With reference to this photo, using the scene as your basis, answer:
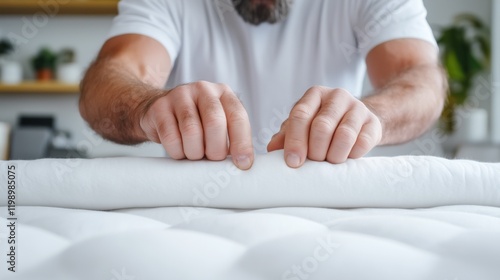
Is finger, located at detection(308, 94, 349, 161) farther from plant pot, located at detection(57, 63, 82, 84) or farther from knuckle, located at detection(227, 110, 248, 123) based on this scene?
plant pot, located at detection(57, 63, 82, 84)

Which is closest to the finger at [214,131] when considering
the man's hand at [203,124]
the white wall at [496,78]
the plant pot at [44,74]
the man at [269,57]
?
the man's hand at [203,124]

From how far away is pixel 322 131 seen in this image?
509 millimetres

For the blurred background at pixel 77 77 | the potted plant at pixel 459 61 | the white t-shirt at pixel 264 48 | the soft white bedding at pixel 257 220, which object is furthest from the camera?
the potted plant at pixel 459 61

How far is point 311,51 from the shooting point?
1341 mm

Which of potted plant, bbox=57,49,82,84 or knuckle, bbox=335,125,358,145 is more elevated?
knuckle, bbox=335,125,358,145

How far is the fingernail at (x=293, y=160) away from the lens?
49 cm

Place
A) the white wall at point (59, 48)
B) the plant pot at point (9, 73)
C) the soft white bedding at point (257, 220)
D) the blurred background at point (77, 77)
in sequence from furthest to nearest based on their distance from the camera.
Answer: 1. the white wall at point (59, 48)
2. the plant pot at point (9, 73)
3. the blurred background at point (77, 77)
4. the soft white bedding at point (257, 220)

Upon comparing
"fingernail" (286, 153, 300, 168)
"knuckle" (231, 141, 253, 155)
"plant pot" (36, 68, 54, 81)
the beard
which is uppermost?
"knuckle" (231, 141, 253, 155)

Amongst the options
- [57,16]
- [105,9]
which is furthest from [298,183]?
[57,16]

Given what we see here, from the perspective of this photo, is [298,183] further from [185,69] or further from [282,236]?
[185,69]

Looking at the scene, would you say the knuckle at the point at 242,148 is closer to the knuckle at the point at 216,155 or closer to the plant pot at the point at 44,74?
the knuckle at the point at 216,155

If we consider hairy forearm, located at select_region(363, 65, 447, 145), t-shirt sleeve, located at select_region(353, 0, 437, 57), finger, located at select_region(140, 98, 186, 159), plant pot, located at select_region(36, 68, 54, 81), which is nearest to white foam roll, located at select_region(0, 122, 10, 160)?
plant pot, located at select_region(36, 68, 54, 81)

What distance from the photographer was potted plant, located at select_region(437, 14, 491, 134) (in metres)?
3.56

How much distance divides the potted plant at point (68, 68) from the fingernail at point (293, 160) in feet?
9.50
